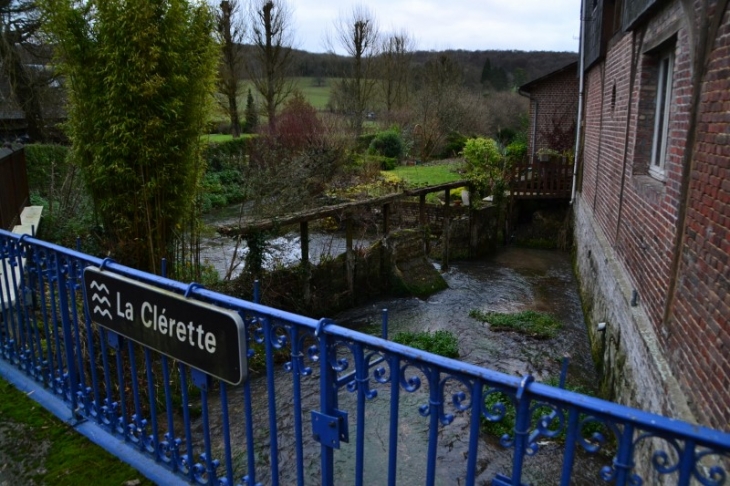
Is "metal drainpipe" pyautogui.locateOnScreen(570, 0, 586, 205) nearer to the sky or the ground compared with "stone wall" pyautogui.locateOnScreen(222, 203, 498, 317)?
nearer to the sky

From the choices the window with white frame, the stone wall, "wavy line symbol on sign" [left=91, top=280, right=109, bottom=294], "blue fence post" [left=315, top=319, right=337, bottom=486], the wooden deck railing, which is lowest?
the stone wall

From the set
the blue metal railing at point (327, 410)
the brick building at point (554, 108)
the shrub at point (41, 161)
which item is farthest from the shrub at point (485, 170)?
the shrub at point (41, 161)

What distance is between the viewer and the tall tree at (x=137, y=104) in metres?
4.82

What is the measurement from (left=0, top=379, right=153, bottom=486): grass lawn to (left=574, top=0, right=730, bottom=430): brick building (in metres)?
3.29

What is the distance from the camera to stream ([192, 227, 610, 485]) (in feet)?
16.0

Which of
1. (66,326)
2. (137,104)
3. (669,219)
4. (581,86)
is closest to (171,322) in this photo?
(66,326)

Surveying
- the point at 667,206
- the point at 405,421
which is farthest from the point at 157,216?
the point at 667,206

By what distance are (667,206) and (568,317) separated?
5.03m

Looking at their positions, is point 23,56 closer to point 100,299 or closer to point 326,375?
point 100,299

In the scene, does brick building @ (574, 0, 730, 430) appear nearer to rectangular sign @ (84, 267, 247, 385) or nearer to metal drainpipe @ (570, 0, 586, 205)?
rectangular sign @ (84, 267, 247, 385)

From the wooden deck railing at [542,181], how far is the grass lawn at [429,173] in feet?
14.9

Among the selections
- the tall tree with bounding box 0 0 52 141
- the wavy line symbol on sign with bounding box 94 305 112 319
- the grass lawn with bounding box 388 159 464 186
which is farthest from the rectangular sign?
the grass lawn with bounding box 388 159 464 186

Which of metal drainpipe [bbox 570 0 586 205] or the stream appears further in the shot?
metal drainpipe [bbox 570 0 586 205]

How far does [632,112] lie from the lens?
6672 mm
